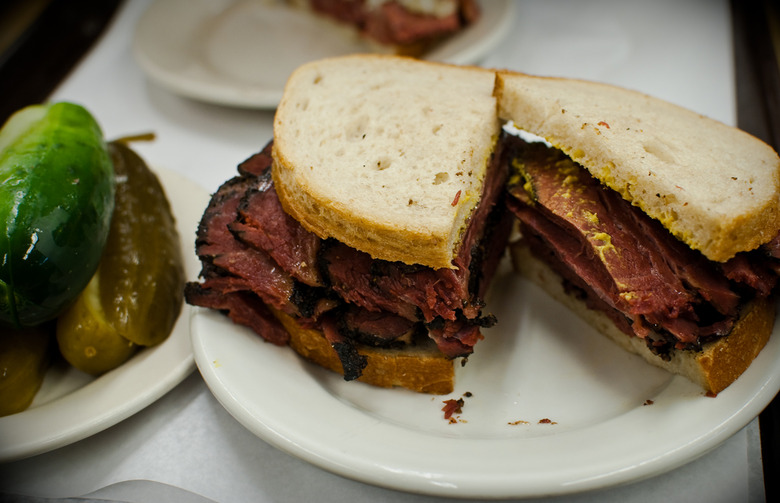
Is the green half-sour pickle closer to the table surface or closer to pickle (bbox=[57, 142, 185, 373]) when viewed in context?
pickle (bbox=[57, 142, 185, 373])

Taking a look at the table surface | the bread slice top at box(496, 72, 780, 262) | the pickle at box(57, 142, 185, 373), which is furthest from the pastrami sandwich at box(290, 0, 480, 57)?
the pickle at box(57, 142, 185, 373)

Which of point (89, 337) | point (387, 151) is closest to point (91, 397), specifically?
point (89, 337)

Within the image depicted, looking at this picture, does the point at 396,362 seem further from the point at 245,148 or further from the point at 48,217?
the point at 245,148

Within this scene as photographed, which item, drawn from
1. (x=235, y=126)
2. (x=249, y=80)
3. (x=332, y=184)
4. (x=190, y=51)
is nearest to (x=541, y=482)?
(x=332, y=184)

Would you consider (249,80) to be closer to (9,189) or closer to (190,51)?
(190,51)

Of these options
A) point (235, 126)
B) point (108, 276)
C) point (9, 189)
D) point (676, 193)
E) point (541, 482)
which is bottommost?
point (235, 126)

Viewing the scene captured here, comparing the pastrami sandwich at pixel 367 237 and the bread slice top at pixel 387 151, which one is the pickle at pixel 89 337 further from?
the bread slice top at pixel 387 151

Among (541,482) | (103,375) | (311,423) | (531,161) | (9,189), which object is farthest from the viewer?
(531,161)
